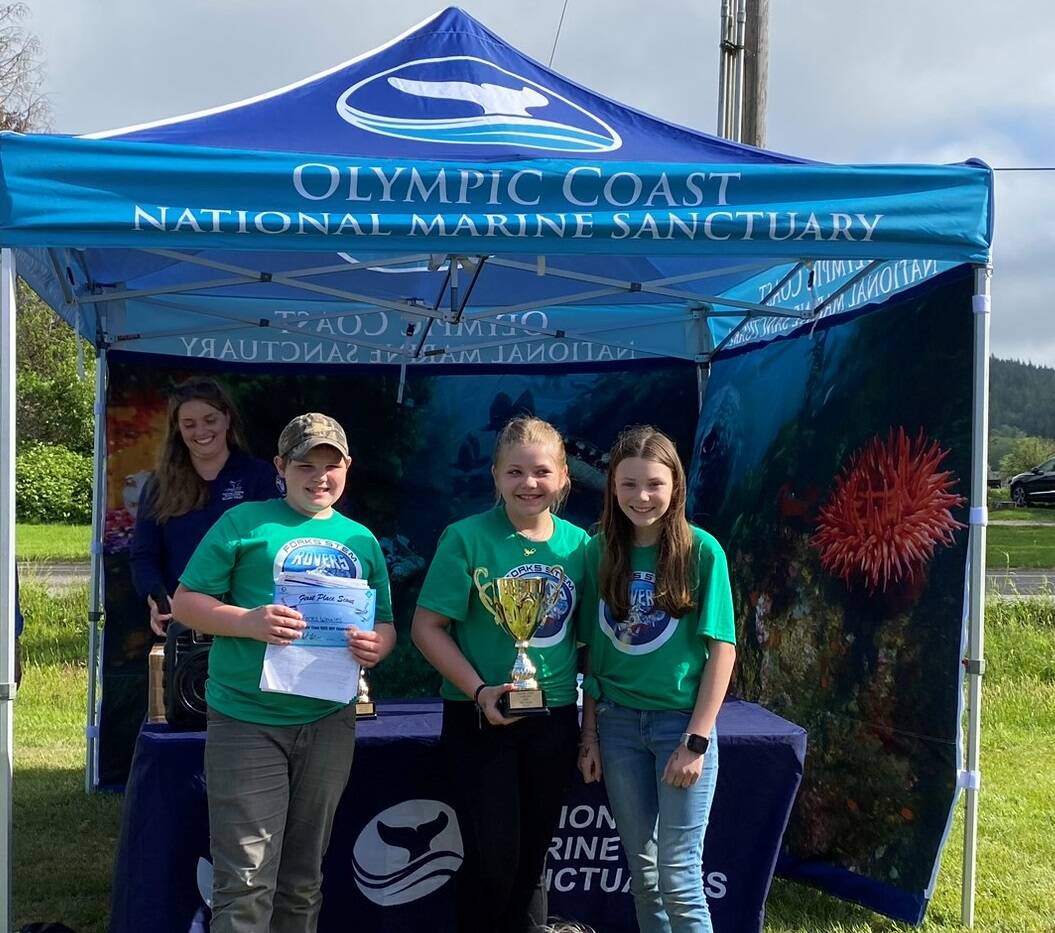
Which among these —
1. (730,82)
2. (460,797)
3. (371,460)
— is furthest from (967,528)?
(730,82)

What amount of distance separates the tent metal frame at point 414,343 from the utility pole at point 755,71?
2.73 metres

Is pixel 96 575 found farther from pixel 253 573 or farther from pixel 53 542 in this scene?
pixel 53 542

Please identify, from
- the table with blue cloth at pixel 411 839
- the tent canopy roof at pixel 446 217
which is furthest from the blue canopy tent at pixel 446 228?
the table with blue cloth at pixel 411 839

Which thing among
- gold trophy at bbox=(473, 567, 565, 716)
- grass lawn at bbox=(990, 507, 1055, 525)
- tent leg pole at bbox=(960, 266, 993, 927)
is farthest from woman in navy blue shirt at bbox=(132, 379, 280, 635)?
grass lawn at bbox=(990, 507, 1055, 525)

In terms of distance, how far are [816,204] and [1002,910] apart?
8.12 ft

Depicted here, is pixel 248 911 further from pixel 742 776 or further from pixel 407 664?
pixel 407 664

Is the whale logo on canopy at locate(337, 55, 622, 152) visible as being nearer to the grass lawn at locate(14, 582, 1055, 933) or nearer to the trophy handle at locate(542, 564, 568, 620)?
the trophy handle at locate(542, 564, 568, 620)

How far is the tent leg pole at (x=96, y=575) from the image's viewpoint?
5383mm

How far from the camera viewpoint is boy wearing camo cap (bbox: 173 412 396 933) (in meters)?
2.64

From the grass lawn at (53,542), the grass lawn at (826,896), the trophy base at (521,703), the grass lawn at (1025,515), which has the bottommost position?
the grass lawn at (826,896)

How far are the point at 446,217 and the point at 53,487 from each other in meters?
22.1

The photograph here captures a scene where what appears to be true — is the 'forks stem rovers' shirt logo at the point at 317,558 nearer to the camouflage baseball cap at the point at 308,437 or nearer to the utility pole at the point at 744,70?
the camouflage baseball cap at the point at 308,437

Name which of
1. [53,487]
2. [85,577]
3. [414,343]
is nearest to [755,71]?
[414,343]

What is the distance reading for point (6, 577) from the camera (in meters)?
3.00
